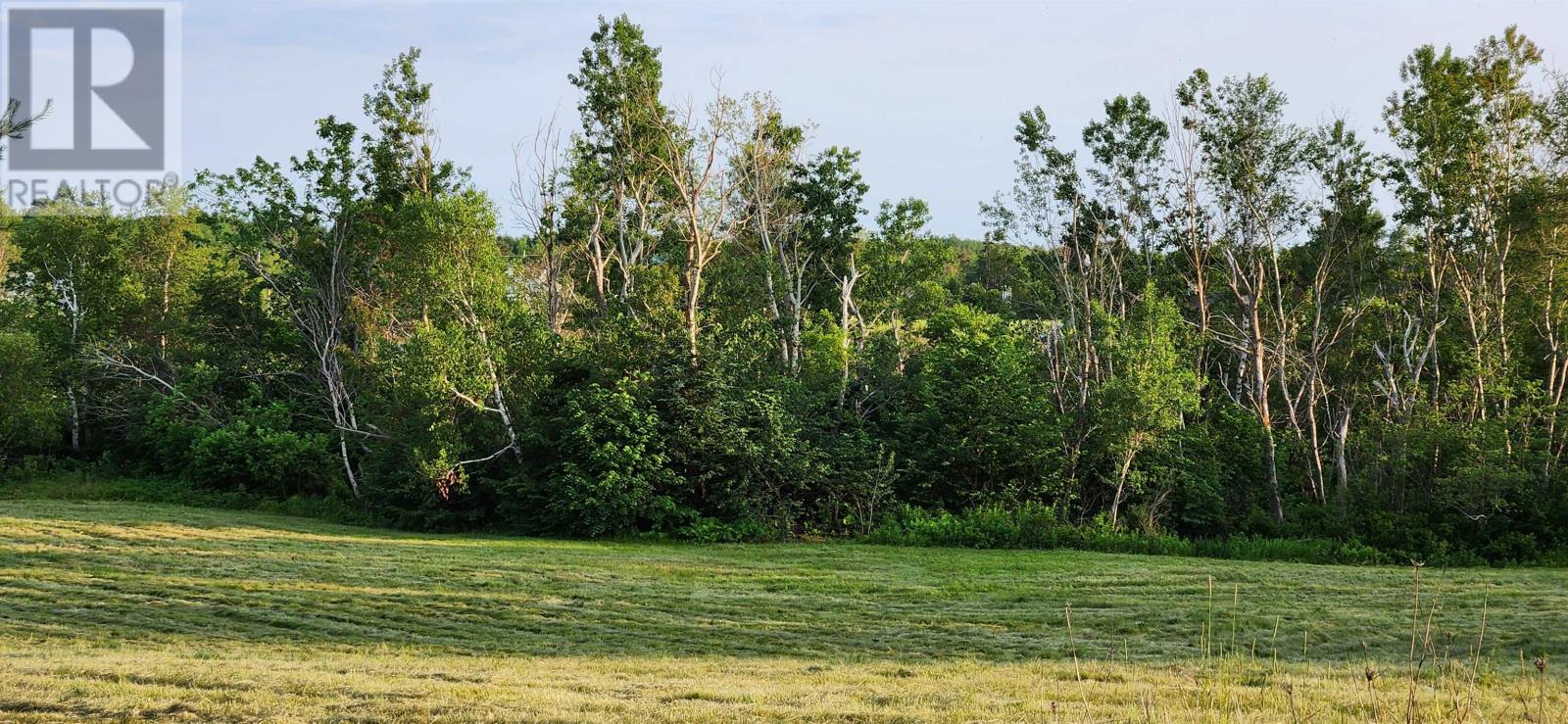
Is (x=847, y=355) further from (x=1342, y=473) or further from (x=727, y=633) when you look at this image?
(x=727, y=633)

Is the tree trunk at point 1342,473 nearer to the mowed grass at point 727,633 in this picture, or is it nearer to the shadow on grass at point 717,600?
the mowed grass at point 727,633

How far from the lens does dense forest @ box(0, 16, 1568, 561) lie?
24047mm

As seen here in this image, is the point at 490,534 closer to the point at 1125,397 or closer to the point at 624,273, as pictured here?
the point at 624,273

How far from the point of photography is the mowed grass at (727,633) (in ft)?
25.2

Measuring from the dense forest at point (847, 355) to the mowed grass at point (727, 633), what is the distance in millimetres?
3494

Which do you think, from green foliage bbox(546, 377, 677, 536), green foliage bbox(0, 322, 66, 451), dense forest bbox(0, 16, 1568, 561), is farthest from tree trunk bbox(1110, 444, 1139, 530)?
green foliage bbox(0, 322, 66, 451)

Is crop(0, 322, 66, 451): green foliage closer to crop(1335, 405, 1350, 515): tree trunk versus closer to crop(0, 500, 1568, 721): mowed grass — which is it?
crop(0, 500, 1568, 721): mowed grass

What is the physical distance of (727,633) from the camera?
12742mm

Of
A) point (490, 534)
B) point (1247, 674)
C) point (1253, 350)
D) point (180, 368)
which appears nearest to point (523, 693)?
point (1247, 674)

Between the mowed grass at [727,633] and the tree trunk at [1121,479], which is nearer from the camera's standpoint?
the mowed grass at [727,633]

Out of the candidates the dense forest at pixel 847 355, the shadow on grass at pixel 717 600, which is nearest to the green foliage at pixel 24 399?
the dense forest at pixel 847 355

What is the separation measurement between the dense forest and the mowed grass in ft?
11.5

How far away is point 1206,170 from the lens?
2783 cm

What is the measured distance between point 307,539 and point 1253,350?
22213 mm
